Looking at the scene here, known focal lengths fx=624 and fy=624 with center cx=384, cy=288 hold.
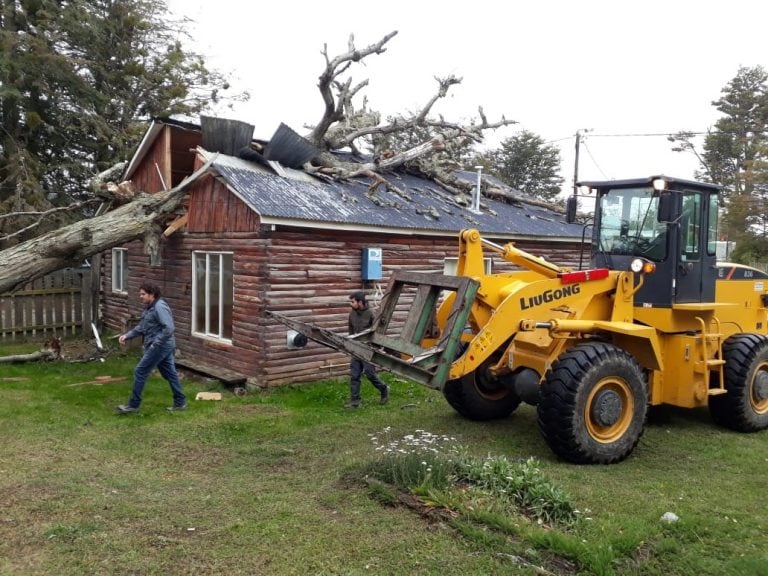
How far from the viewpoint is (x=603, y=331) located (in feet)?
23.1

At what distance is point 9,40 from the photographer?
58.8 feet

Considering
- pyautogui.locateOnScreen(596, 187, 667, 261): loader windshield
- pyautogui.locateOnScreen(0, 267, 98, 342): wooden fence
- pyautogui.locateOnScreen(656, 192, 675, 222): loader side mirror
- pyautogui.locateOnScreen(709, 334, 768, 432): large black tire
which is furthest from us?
pyautogui.locateOnScreen(0, 267, 98, 342): wooden fence

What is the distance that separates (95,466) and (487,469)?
3.93 meters

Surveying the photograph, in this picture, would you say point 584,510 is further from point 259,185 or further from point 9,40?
point 9,40

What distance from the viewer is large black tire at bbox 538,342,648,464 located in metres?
6.18

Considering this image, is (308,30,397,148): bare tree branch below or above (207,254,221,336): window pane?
above

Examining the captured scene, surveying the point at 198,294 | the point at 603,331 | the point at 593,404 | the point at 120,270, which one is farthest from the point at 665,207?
the point at 120,270

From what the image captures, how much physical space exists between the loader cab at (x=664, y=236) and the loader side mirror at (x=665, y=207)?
0.04ft

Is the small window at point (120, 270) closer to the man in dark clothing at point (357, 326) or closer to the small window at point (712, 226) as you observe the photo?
the man in dark clothing at point (357, 326)

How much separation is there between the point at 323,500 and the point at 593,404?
292 cm

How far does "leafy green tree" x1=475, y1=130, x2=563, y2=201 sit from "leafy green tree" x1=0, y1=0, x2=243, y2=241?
24.7 meters

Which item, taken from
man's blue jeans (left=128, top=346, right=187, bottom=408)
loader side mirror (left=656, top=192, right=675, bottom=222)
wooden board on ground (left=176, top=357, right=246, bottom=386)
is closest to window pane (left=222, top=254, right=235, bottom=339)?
wooden board on ground (left=176, top=357, right=246, bottom=386)

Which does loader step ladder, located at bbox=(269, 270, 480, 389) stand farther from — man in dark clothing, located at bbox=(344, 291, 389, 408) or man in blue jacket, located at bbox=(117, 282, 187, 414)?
man in blue jacket, located at bbox=(117, 282, 187, 414)

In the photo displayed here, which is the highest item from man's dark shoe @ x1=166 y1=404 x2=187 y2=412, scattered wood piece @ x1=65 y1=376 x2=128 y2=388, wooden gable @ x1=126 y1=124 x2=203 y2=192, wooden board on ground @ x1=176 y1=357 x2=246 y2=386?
wooden gable @ x1=126 y1=124 x2=203 y2=192
